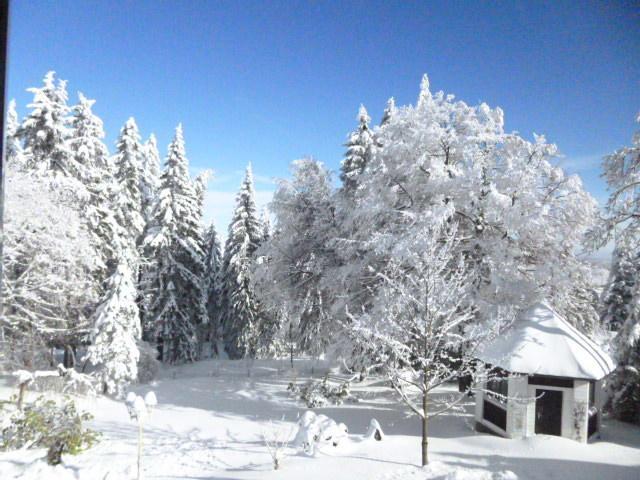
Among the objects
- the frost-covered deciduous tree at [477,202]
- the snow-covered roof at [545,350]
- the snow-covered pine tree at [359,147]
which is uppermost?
the snow-covered pine tree at [359,147]

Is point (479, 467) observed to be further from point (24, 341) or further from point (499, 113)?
point (24, 341)

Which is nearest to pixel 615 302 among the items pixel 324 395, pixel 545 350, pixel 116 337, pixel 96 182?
pixel 545 350

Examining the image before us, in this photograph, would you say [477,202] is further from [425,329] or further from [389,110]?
[389,110]

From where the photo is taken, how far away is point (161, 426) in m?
12.1

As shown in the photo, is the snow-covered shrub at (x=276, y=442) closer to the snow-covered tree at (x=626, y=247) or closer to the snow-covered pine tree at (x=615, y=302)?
the snow-covered tree at (x=626, y=247)

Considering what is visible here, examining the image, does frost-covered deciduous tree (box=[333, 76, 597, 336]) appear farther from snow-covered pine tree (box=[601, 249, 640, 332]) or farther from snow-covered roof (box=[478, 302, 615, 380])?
snow-covered pine tree (box=[601, 249, 640, 332])

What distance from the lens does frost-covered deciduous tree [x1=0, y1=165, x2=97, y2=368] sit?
12.2m

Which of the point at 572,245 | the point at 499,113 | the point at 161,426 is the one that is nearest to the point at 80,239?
the point at 161,426

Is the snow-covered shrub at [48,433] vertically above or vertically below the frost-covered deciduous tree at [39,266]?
below

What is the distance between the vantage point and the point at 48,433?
9.17 meters

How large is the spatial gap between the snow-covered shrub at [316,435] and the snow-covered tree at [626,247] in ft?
24.6

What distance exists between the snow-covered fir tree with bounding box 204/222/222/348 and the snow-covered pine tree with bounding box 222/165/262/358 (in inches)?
55.1

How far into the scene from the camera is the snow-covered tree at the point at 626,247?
26.7 feet

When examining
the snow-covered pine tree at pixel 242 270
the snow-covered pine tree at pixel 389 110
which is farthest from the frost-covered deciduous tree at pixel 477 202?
the snow-covered pine tree at pixel 242 270
